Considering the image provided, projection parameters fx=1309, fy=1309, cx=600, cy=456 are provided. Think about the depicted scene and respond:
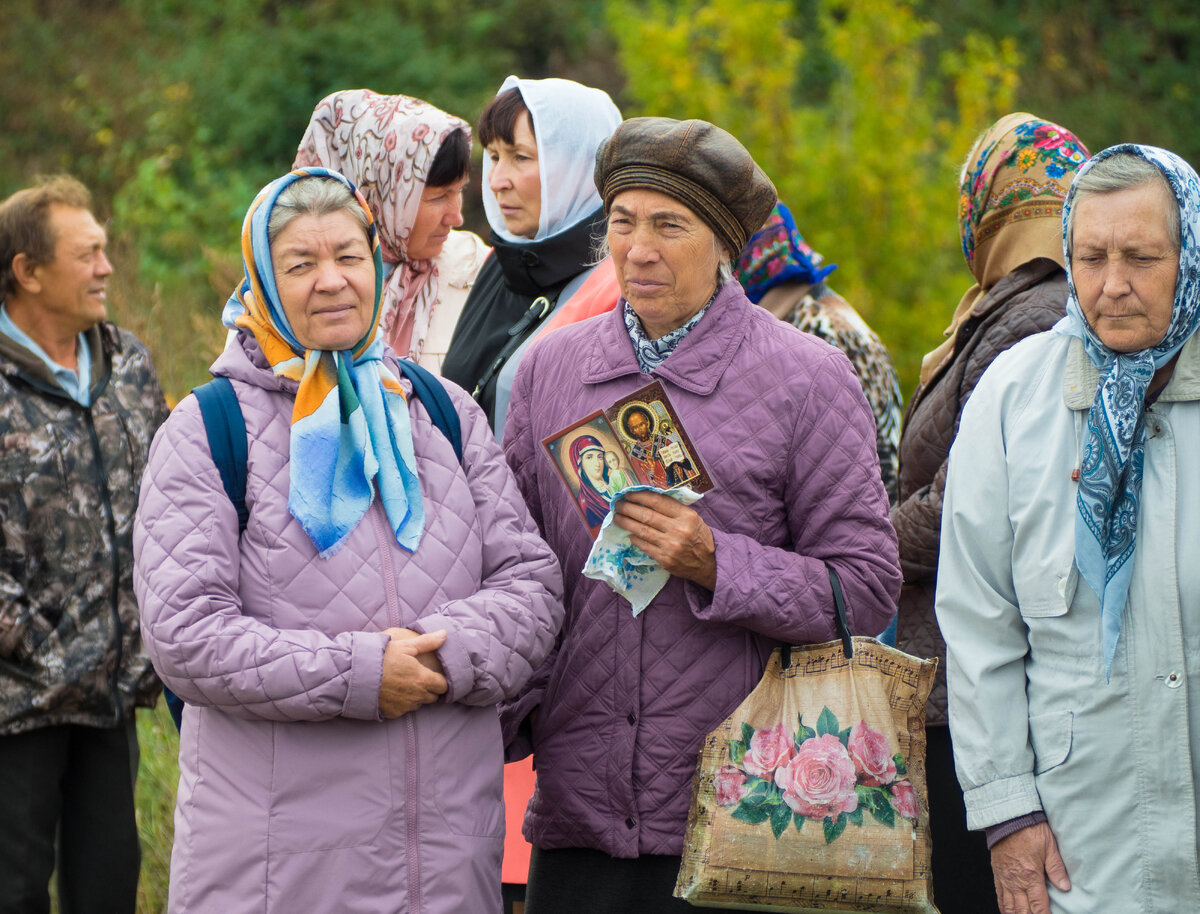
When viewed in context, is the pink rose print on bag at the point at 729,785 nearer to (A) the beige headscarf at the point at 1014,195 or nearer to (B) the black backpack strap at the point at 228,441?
(B) the black backpack strap at the point at 228,441

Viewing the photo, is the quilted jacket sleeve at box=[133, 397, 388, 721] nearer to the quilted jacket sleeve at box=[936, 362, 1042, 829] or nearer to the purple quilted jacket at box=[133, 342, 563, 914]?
the purple quilted jacket at box=[133, 342, 563, 914]

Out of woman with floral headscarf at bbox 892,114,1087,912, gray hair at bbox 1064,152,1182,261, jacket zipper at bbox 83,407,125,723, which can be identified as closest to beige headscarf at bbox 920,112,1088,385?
woman with floral headscarf at bbox 892,114,1087,912

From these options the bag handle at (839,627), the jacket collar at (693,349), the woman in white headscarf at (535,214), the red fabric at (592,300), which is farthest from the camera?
the woman in white headscarf at (535,214)

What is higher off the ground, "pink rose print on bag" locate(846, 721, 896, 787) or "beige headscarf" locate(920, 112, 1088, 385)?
"beige headscarf" locate(920, 112, 1088, 385)

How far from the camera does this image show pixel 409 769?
8.64 ft

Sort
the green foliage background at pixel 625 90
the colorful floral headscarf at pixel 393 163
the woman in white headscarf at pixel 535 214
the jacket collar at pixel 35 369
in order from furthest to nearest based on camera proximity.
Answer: the green foliage background at pixel 625 90 → the jacket collar at pixel 35 369 → the colorful floral headscarf at pixel 393 163 → the woman in white headscarf at pixel 535 214

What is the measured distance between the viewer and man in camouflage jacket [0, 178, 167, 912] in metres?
4.12

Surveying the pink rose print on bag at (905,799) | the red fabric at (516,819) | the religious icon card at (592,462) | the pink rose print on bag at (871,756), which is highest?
the religious icon card at (592,462)

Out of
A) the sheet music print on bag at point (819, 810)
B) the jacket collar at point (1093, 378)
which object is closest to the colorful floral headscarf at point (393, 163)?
the sheet music print on bag at point (819, 810)

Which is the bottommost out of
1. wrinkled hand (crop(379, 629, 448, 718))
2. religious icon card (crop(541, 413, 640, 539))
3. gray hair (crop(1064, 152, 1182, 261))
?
wrinkled hand (crop(379, 629, 448, 718))

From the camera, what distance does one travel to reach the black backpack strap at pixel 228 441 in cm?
262

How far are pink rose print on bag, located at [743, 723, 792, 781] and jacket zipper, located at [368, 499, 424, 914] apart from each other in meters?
0.67

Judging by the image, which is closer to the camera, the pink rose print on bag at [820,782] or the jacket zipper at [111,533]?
the pink rose print on bag at [820,782]

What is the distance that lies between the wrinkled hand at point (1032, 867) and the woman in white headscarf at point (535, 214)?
5.74 feet
